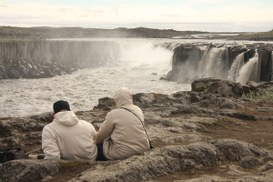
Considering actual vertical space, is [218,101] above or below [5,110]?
above

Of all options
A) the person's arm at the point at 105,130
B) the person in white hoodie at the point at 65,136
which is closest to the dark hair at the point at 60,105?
the person in white hoodie at the point at 65,136

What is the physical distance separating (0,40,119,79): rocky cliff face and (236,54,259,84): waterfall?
24.3 meters

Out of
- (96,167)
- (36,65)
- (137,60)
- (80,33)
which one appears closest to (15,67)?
(36,65)

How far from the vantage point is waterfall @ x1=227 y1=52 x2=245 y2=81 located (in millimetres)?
36938

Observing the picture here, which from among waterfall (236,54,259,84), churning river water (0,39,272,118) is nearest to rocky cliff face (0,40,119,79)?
churning river water (0,39,272,118)

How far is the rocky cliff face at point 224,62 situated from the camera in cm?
3456

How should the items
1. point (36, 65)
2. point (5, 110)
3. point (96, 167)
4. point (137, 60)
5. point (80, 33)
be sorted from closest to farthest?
point (96, 167) → point (5, 110) → point (36, 65) → point (137, 60) → point (80, 33)

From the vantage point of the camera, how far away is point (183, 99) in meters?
19.8

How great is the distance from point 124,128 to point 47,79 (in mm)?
41031

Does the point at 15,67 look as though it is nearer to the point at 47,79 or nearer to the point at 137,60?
the point at 47,79

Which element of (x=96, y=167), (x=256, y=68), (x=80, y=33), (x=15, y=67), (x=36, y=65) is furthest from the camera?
(x=80, y=33)

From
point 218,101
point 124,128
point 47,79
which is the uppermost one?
point 124,128

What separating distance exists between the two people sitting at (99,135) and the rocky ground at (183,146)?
0.26 meters

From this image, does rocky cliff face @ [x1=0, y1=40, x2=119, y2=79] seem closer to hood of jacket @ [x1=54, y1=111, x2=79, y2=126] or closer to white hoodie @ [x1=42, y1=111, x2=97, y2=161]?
white hoodie @ [x1=42, y1=111, x2=97, y2=161]
